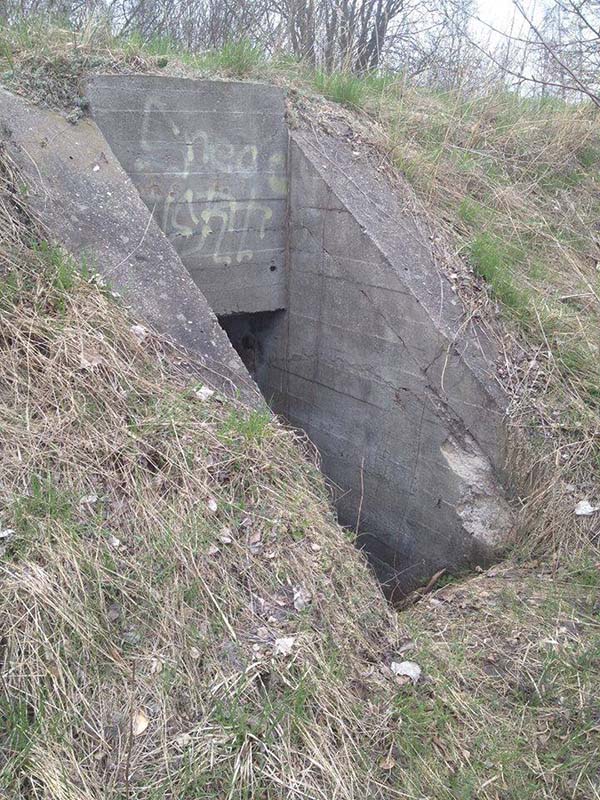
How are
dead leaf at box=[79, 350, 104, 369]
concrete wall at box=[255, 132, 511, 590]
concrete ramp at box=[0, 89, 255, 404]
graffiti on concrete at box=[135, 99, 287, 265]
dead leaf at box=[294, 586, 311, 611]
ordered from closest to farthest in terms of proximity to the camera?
dead leaf at box=[294, 586, 311, 611]
dead leaf at box=[79, 350, 104, 369]
concrete ramp at box=[0, 89, 255, 404]
concrete wall at box=[255, 132, 511, 590]
graffiti on concrete at box=[135, 99, 287, 265]

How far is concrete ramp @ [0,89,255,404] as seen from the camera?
11.2 ft

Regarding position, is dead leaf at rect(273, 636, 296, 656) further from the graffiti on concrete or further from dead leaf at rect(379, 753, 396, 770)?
the graffiti on concrete

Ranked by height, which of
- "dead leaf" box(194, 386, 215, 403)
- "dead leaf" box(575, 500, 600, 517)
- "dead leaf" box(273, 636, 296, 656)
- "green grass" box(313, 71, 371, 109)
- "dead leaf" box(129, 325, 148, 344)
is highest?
"green grass" box(313, 71, 371, 109)

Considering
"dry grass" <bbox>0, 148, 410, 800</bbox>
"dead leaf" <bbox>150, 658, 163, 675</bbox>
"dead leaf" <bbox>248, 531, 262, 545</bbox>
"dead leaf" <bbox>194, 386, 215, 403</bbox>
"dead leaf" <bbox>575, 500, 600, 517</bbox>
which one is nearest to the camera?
"dry grass" <bbox>0, 148, 410, 800</bbox>

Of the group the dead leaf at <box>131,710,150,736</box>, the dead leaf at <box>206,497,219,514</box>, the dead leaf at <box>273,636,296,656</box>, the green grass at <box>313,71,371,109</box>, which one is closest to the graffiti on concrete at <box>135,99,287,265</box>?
the green grass at <box>313,71,371,109</box>

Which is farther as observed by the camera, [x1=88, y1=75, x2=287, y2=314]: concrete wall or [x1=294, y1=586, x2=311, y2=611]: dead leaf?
[x1=88, y1=75, x2=287, y2=314]: concrete wall

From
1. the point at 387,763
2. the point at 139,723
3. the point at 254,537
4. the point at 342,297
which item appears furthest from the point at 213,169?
the point at 387,763

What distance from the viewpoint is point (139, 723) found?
2.21 metres

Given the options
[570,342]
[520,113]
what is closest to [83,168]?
[570,342]

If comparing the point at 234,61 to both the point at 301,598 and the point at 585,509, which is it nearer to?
the point at 585,509

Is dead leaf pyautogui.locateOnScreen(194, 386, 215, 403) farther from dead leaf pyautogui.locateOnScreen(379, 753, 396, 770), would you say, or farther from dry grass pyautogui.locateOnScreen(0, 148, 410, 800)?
dead leaf pyautogui.locateOnScreen(379, 753, 396, 770)

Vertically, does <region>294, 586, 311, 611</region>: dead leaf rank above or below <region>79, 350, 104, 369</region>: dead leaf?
below

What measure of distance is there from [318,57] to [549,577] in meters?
6.08

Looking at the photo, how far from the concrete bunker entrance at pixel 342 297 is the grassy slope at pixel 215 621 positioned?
458 mm
